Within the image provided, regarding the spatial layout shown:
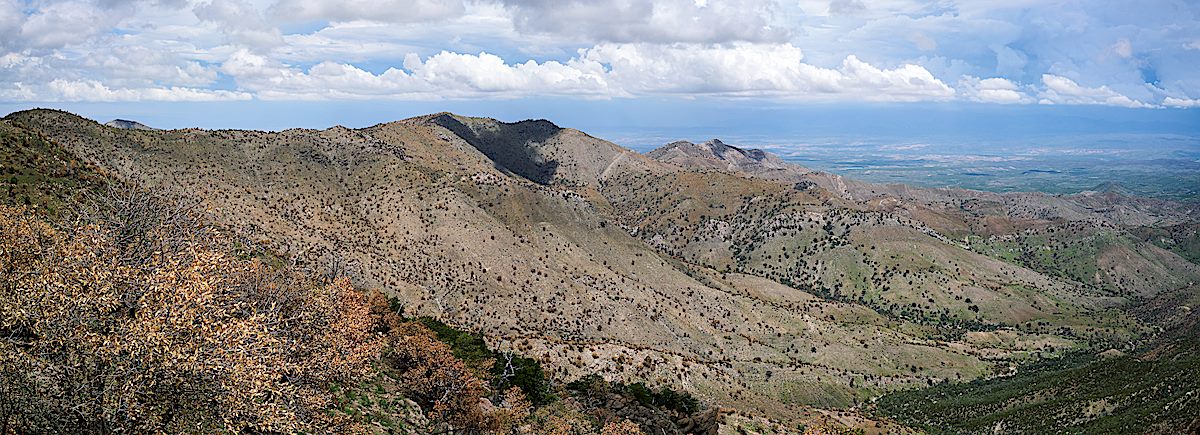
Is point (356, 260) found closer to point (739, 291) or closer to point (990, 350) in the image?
point (739, 291)

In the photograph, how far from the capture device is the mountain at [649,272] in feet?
227

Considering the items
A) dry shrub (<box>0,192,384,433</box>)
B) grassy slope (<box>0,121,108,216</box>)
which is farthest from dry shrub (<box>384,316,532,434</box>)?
grassy slope (<box>0,121,108,216</box>)

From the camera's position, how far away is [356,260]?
69.3 meters

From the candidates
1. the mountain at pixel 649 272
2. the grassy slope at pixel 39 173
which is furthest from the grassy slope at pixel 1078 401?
the grassy slope at pixel 39 173

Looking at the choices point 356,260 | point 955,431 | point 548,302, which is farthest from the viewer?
point 548,302

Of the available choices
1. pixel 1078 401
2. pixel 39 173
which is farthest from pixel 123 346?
pixel 1078 401

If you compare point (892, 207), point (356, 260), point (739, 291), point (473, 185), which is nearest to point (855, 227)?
point (892, 207)

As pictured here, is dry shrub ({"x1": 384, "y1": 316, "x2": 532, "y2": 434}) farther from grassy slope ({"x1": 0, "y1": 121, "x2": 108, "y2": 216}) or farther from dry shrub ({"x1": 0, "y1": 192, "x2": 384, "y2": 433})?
grassy slope ({"x1": 0, "y1": 121, "x2": 108, "y2": 216})

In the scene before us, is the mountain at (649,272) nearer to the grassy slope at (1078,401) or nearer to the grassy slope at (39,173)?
the grassy slope at (39,173)

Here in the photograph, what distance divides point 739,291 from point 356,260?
6146cm

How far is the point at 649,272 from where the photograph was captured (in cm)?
9881

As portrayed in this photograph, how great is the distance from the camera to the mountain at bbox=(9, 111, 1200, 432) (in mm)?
69125

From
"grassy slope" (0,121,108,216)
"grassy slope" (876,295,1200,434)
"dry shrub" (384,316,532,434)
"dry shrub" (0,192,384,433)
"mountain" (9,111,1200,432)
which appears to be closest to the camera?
"dry shrub" (0,192,384,433)

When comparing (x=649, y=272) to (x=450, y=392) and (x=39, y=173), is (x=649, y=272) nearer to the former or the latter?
(x=450, y=392)
